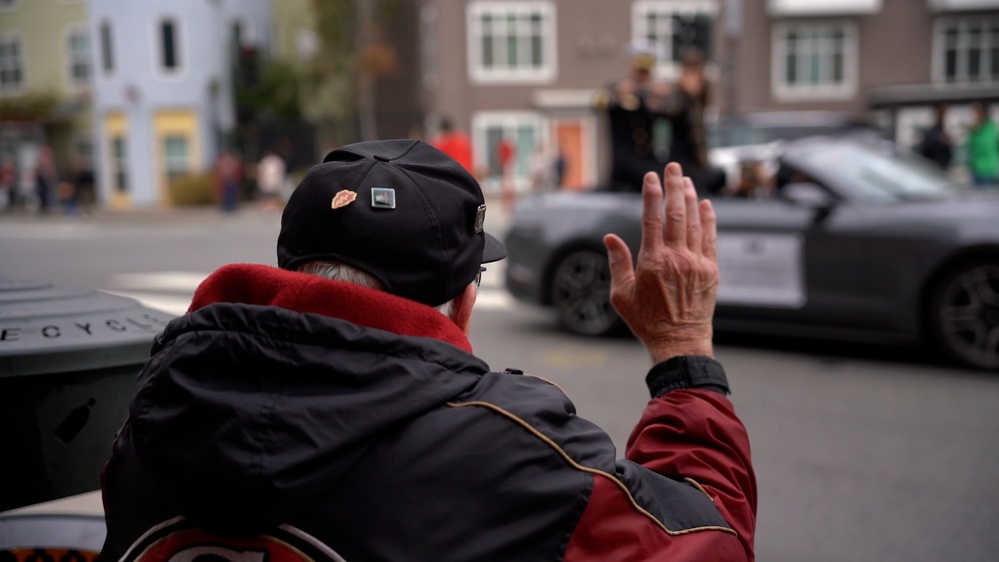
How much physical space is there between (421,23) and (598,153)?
28.3 feet

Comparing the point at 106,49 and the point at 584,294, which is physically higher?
the point at 106,49

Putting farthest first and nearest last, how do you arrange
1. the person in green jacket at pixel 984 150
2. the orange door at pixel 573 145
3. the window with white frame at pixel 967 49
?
the window with white frame at pixel 967 49 → the orange door at pixel 573 145 → the person in green jacket at pixel 984 150

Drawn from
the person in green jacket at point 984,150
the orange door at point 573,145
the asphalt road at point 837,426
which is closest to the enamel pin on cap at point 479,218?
the asphalt road at point 837,426

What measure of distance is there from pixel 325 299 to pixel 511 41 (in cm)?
3295

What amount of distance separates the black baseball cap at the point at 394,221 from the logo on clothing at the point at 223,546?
36 centimetres

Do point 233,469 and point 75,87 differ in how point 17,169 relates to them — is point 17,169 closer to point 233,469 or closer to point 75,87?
point 75,87

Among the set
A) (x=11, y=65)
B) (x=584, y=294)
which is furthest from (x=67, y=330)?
(x=11, y=65)

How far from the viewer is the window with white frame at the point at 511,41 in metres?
33.0

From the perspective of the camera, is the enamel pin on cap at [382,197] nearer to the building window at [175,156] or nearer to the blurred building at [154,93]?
the blurred building at [154,93]

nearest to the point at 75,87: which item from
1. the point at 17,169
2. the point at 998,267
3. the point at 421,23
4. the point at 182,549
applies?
the point at 17,169

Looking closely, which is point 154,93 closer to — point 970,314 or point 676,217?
point 970,314

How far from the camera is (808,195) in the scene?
22.5ft

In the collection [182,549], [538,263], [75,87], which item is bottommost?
[538,263]

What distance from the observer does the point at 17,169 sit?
37469mm
